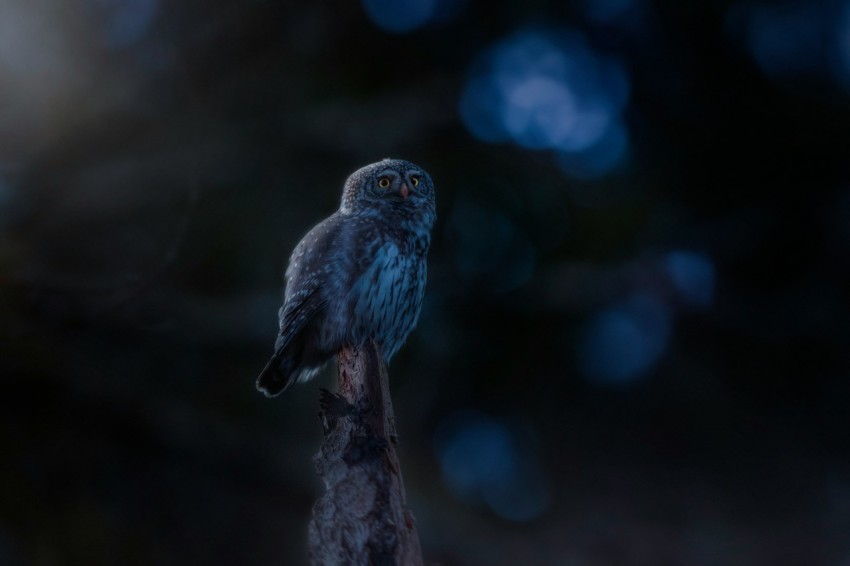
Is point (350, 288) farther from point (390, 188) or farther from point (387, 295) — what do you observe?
point (390, 188)

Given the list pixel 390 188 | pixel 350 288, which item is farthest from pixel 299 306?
pixel 390 188

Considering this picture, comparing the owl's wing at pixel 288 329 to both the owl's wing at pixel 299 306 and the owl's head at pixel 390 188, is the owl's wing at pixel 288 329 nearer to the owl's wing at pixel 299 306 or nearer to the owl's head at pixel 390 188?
the owl's wing at pixel 299 306

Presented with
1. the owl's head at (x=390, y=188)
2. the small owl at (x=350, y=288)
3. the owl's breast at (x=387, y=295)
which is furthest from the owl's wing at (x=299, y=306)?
the owl's head at (x=390, y=188)

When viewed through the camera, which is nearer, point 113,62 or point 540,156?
point 113,62

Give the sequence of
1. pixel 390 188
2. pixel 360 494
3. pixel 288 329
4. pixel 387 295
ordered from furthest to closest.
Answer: pixel 390 188 → pixel 387 295 → pixel 288 329 → pixel 360 494

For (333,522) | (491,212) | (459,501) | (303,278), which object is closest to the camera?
(333,522)

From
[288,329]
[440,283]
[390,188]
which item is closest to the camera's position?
[288,329]

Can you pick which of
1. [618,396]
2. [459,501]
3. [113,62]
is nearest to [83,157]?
[113,62]

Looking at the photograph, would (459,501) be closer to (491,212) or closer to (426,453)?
(426,453)
